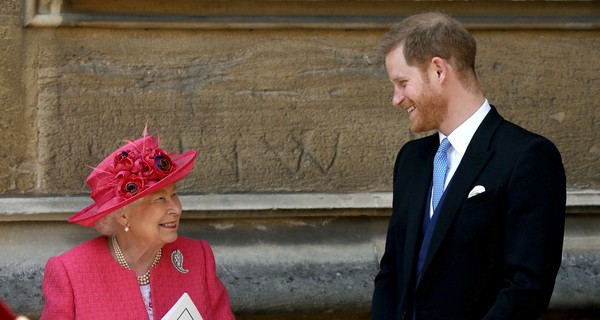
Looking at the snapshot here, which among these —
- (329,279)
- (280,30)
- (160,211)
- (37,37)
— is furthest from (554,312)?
(37,37)

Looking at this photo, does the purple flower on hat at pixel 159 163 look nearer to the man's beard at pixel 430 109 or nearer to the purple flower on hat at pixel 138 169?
the purple flower on hat at pixel 138 169

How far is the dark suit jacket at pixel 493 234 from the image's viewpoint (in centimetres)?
312

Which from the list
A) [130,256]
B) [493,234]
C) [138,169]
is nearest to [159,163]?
[138,169]

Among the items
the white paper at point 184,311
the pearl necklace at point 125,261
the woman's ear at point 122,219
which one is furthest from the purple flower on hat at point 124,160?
the white paper at point 184,311

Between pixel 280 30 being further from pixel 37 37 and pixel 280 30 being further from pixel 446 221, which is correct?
pixel 446 221

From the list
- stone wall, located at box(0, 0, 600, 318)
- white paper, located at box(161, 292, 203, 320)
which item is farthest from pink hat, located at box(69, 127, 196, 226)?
stone wall, located at box(0, 0, 600, 318)

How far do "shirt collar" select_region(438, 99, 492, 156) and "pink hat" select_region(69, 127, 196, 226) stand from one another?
92 cm

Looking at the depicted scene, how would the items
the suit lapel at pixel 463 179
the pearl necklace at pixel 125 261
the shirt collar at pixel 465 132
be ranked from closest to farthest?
the suit lapel at pixel 463 179 < the shirt collar at pixel 465 132 < the pearl necklace at pixel 125 261

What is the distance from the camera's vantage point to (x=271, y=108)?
4.78 metres

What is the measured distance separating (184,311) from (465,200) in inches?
Result: 37.9

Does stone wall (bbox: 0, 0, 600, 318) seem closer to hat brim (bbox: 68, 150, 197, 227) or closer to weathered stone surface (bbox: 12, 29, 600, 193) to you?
weathered stone surface (bbox: 12, 29, 600, 193)

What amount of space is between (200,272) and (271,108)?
3.60 ft

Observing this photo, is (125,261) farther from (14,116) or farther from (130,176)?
(14,116)

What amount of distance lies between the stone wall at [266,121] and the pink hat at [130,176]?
35.8 inches
